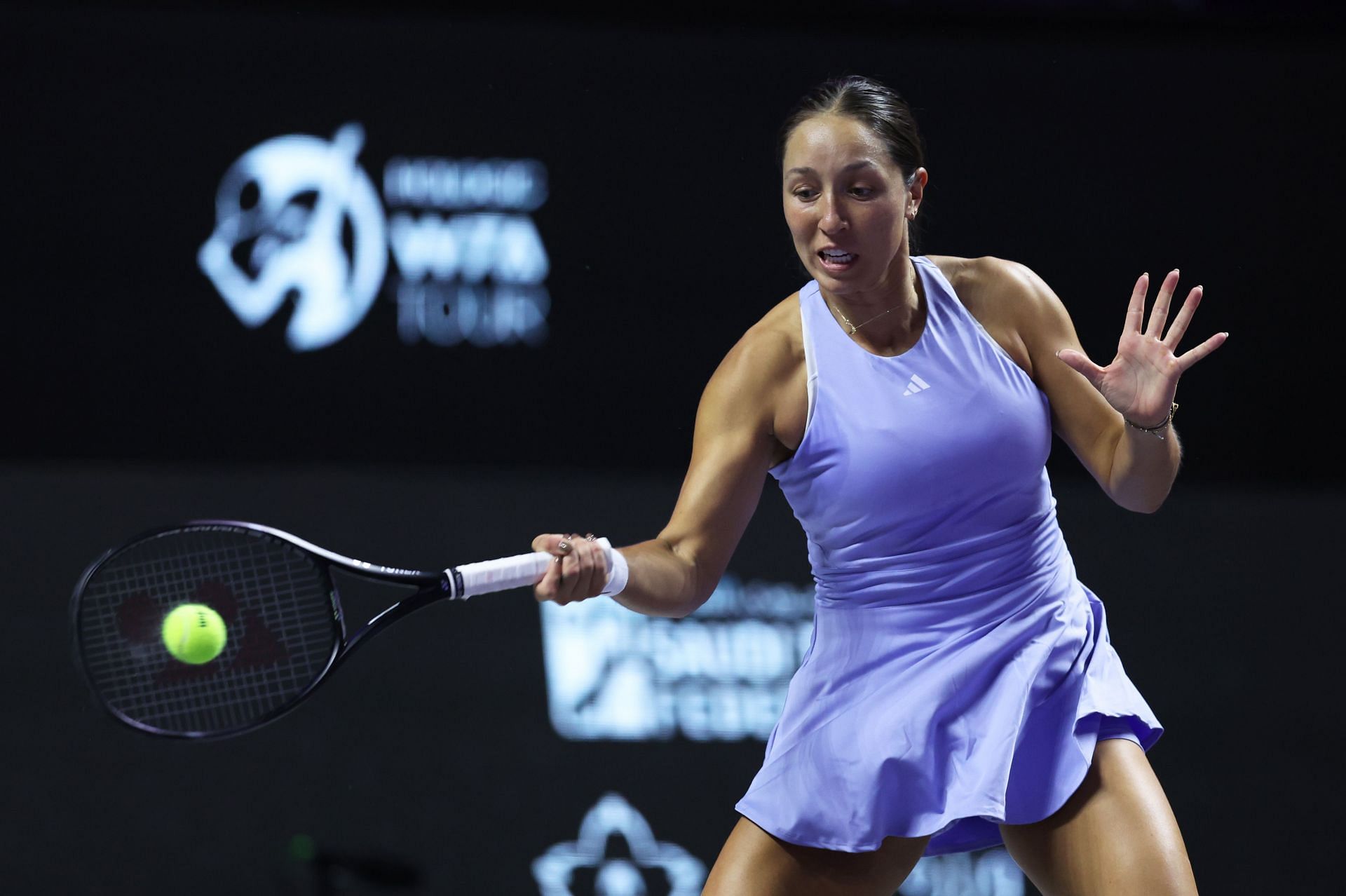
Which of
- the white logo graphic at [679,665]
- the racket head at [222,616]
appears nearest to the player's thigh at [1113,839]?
the racket head at [222,616]

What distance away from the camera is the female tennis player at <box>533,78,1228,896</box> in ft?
7.07

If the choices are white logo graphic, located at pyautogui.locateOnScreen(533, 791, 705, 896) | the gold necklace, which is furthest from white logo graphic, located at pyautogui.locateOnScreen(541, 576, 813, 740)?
the gold necklace

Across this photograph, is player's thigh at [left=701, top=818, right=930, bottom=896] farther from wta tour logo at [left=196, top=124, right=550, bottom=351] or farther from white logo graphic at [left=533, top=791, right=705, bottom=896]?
wta tour logo at [left=196, top=124, right=550, bottom=351]

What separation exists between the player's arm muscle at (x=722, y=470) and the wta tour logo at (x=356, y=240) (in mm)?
1762

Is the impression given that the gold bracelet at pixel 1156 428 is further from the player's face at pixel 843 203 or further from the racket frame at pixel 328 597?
the racket frame at pixel 328 597

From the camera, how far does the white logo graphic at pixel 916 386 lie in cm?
224

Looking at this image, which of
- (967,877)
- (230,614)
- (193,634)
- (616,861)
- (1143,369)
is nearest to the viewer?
(1143,369)

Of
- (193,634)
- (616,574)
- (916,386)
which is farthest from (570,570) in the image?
(193,634)

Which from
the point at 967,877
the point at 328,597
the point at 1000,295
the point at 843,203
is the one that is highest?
the point at 843,203

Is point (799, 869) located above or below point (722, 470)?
below

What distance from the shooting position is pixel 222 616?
2.57m

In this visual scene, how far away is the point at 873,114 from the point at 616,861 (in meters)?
2.19

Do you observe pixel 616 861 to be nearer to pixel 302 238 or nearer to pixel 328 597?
pixel 302 238

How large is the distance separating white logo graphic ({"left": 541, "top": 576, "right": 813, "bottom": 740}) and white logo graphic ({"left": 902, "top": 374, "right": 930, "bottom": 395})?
1.70 m
